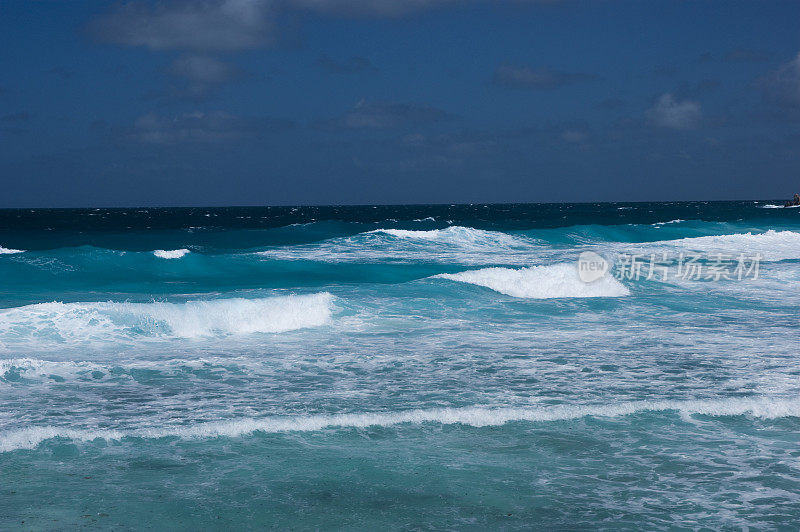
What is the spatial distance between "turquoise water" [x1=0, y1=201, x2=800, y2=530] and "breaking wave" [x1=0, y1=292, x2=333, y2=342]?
0.05m

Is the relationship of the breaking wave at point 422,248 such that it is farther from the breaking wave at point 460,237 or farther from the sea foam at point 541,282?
the sea foam at point 541,282

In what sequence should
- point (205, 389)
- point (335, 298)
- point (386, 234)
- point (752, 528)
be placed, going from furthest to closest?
point (386, 234) → point (335, 298) → point (205, 389) → point (752, 528)

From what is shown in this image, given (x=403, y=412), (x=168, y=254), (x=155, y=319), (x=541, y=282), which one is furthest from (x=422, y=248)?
(x=403, y=412)

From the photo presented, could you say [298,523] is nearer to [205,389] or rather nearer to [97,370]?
[205,389]

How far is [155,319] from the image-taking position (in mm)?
13500

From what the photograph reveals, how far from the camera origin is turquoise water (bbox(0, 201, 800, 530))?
5363 mm

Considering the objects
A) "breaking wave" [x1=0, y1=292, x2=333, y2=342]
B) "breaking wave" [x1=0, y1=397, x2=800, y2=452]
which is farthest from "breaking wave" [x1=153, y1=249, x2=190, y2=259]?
"breaking wave" [x1=0, y1=397, x2=800, y2=452]

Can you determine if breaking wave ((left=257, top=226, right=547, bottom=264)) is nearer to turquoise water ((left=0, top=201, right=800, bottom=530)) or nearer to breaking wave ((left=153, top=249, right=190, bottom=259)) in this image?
breaking wave ((left=153, top=249, right=190, bottom=259))

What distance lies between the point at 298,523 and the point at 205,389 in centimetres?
410

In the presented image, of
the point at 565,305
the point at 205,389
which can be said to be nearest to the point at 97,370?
the point at 205,389

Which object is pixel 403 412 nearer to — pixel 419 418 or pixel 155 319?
pixel 419 418

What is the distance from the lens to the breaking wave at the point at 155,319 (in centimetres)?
1273

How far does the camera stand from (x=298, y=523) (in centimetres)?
509

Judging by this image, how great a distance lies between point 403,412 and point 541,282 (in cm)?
1346
